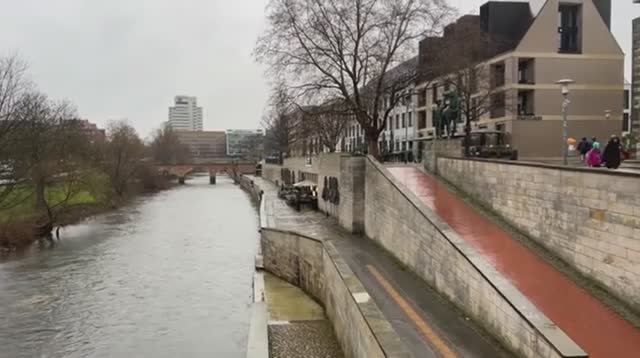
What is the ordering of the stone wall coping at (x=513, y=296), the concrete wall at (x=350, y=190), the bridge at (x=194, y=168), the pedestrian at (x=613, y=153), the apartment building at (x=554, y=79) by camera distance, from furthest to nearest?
the bridge at (x=194, y=168) → the apartment building at (x=554, y=79) → the concrete wall at (x=350, y=190) → the pedestrian at (x=613, y=153) → the stone wall coping at (x=513, y=296)

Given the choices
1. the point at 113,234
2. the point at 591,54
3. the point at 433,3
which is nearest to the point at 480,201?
the point at 433,3

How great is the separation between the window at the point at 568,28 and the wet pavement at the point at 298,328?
38999mm

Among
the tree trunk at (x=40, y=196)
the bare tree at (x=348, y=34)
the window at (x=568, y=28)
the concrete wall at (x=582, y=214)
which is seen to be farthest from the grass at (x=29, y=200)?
the window at (x=568, y=28)

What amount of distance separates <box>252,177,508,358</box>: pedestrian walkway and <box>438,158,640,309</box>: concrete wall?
2570 millimetres

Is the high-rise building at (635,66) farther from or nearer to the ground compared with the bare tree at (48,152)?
farther from the ground

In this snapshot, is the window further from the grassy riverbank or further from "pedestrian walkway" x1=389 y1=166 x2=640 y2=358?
the grassy riverbank

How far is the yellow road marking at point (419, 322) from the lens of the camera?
32.9 feet

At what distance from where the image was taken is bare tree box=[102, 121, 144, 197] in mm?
67812

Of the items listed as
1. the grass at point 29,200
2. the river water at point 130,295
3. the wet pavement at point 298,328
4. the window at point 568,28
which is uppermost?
the window at point 568,28

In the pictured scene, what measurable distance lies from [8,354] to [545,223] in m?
14.8

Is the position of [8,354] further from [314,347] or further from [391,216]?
[391,216]

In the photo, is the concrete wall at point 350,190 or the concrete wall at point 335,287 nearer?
the concrete wall at point 335,287

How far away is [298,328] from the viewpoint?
53.1ft

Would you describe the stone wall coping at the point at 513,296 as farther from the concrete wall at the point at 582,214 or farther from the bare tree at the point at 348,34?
the bare tree at the point at 348,34
